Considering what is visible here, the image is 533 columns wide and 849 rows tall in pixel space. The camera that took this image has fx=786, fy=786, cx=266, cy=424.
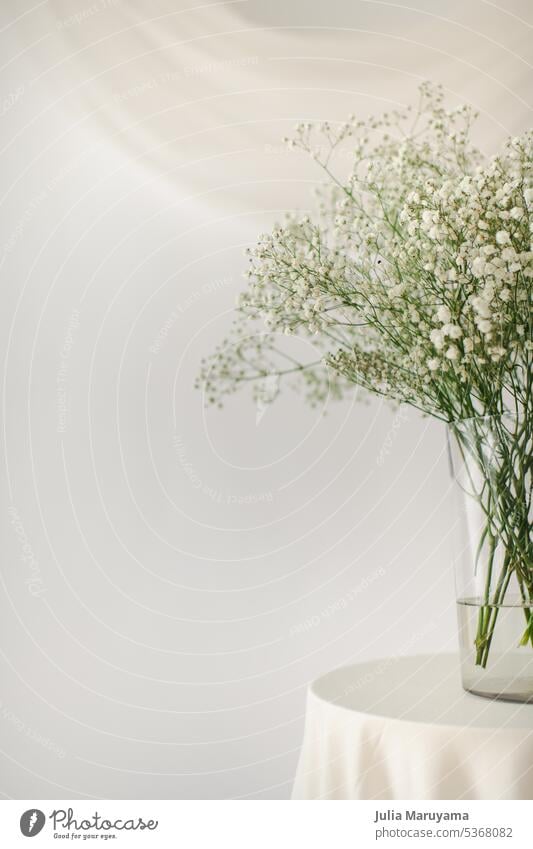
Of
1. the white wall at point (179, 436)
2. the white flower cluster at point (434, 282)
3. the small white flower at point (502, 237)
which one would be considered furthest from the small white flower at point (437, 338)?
the white wall at point (179, 436)

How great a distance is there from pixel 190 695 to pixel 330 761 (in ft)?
1.88

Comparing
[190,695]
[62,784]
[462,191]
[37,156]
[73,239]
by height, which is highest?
[37,156]

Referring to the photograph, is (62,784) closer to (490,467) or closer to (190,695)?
(190,695)

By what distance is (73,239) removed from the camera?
4.82 ft

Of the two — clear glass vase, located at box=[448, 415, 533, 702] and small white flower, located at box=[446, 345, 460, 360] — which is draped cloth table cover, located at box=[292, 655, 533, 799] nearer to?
clear glass vase, located at box=[448, 415, 533, 702]

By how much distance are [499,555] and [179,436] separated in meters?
0.73

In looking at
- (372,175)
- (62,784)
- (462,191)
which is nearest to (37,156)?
(372,175)

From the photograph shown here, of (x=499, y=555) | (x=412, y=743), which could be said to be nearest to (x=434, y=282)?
(x=499, y=555)
